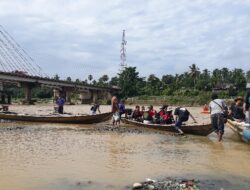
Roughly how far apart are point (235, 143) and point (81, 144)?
5.52 m

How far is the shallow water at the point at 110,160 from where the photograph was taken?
8.68 meters

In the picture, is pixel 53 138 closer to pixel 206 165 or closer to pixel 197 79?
pixel 206 165

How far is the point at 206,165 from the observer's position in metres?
10.8

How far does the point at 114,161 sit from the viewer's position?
36.2 ft

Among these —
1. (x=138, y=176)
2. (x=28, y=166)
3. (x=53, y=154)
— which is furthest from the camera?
(x=53, y=154)

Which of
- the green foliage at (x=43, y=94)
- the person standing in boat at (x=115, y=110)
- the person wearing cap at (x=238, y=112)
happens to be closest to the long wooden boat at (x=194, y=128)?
the person wearing cap at (x=238, y=112)

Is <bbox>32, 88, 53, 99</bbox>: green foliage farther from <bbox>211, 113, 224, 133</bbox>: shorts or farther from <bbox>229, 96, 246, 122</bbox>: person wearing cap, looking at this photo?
<bbox>211, 113, 224, 133</bbox>: shorts

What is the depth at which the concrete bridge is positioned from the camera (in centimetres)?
7450

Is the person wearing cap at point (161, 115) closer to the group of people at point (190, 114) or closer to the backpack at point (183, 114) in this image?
the group of people at point (190, 114)

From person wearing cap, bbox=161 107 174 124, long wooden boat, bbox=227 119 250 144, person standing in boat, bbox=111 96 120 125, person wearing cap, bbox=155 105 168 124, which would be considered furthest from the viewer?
person standing in boat, bbox=111 96 120 125

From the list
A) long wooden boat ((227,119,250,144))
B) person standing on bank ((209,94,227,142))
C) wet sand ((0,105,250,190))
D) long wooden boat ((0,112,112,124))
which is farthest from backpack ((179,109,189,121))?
long wooden boat ((0,112,112,124))

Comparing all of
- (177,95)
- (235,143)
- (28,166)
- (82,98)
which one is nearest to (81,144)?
(28,166)

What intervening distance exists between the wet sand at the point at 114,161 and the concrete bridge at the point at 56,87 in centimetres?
5841

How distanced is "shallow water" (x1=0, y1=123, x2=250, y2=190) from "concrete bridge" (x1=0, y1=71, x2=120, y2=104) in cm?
5848
